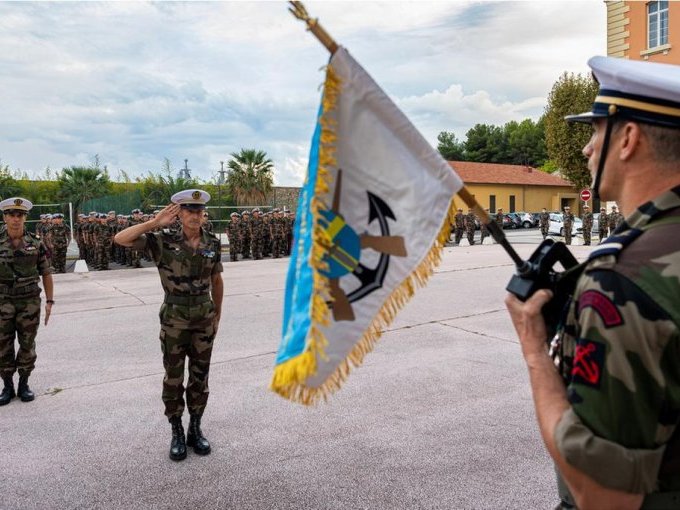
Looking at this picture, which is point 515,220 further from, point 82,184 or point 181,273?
point 181,273

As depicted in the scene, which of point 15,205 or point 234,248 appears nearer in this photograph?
point 15,205

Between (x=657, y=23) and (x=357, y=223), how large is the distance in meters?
27.2

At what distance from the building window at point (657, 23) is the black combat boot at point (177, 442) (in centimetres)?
2587

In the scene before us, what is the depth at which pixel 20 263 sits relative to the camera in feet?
17.8

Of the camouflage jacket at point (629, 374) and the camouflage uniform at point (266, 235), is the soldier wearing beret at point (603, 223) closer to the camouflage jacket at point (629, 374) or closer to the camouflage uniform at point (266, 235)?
the camouflage uniform at point (266, 235)

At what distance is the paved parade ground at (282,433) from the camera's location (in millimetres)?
3299

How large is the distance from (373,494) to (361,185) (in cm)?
223

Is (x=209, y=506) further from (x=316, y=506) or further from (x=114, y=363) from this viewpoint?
(x=114, y=363)

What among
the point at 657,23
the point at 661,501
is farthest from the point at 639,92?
the point at 657,23

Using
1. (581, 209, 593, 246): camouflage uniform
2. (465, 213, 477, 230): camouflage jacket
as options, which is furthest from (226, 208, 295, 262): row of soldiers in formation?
(581, 209, 593, 246): camouflage uniform

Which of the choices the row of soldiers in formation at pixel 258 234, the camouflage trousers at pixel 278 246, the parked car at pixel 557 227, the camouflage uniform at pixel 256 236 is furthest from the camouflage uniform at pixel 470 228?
the camouflage uniform at pixel 256 236

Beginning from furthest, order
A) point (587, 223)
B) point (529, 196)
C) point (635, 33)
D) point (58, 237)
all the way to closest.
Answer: point (529, 196)
point (587, 223)
point (635, 33)
point (58, 237)

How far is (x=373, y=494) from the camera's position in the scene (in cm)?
323

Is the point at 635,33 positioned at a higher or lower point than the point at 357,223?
higher
